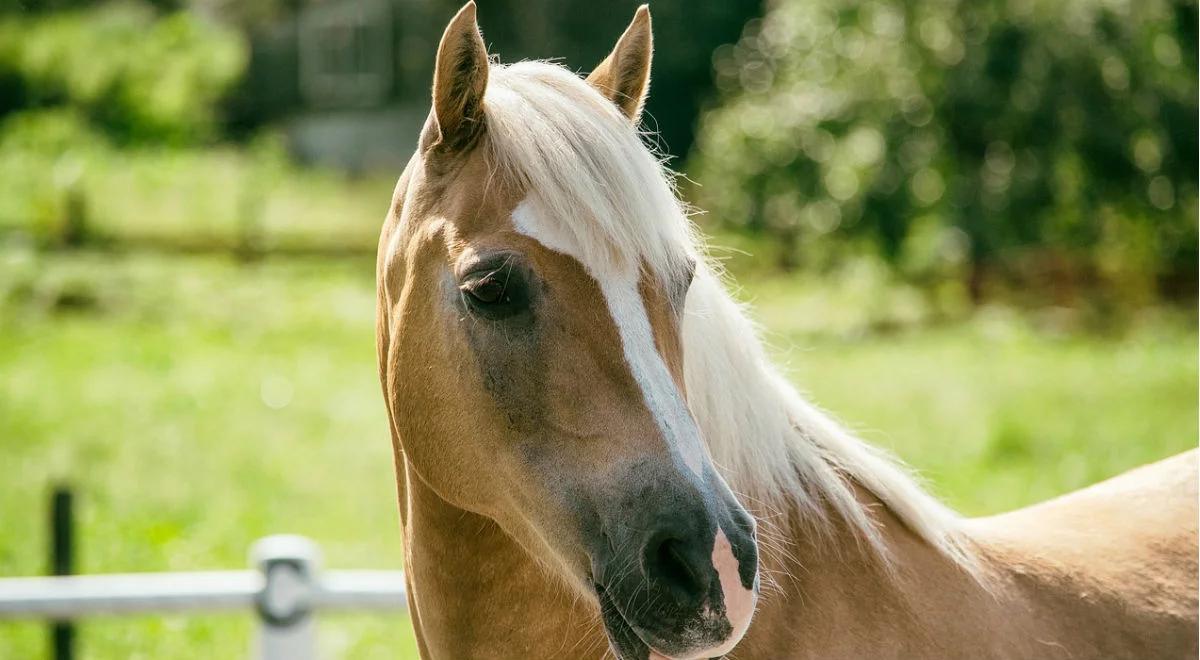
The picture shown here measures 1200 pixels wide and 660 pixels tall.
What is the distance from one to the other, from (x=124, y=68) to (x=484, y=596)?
2564cm

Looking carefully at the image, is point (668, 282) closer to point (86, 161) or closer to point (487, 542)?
point (487, 542)

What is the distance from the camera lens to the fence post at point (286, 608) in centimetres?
350

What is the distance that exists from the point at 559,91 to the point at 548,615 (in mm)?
936

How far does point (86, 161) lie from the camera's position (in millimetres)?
19266

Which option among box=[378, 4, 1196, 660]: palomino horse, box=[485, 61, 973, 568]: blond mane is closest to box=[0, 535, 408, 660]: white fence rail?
box=[378, 4, 1196, 660]: palomino horse

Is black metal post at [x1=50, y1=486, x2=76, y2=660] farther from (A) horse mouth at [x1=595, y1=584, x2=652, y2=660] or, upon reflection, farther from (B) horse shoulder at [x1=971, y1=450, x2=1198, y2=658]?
(B) horse shoulder at [x1=971, y1=450, x2=1198, y2=658]

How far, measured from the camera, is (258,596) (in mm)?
3502

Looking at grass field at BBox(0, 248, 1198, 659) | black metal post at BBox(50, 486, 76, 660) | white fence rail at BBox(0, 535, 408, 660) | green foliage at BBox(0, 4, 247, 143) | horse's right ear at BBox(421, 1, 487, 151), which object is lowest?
grass field at BBox(0, 248, 1198, 659)

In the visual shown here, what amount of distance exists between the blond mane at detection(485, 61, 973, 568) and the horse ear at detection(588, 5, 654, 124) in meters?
0.13

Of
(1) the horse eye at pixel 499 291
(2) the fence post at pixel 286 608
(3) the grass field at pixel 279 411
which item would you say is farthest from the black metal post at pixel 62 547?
(1) the horse eye at pixel 499 291


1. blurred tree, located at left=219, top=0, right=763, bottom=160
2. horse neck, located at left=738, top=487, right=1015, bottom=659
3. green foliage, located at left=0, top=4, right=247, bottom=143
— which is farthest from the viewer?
green foliage, located at left=0, top=4, right=247, bottom=143

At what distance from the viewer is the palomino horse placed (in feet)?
5.28

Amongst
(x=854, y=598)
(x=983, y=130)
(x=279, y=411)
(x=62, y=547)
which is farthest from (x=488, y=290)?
(x=983, y=130)

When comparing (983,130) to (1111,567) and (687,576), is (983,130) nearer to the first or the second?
(1111,567)
